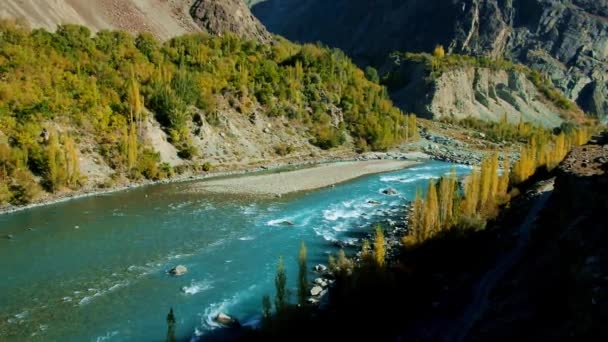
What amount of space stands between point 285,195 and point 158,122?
19.7 meters

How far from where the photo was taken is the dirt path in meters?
18.6

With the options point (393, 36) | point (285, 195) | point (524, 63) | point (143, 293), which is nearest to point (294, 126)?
point (285, 195)

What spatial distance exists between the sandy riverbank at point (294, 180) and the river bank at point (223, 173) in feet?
8.27

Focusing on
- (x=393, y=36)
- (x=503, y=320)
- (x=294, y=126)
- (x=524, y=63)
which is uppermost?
(x=393, y=36)

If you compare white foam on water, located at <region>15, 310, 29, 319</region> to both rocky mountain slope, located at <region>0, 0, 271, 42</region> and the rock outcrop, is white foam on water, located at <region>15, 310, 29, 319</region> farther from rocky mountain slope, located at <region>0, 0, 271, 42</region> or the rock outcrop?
the rock outcrop

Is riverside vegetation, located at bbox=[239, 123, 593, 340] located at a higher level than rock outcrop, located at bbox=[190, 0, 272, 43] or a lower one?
lower

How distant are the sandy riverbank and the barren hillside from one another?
1451 inches

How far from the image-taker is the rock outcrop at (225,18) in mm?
104688

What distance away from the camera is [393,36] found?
182 metres

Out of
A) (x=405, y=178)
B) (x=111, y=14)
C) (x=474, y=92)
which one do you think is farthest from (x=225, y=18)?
(x=405, y=178)

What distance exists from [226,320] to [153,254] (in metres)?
9.94

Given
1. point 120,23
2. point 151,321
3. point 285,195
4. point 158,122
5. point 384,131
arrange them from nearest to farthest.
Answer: point 151,321, point 285,195, point 158,122, point 384,131, point 120,23

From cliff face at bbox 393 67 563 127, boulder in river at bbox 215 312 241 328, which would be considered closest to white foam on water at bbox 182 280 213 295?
boulder in river at bbox 215 312 241 328

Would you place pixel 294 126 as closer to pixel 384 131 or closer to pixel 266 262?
pixel 384 131
